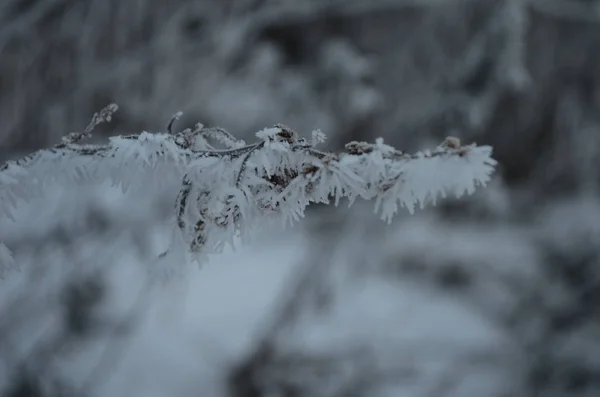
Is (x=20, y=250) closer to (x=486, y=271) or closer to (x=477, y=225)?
(x=486, y=271)

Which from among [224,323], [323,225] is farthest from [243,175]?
[323,225]

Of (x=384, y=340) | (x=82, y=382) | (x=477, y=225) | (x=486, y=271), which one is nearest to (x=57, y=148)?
(x=82, y=382)

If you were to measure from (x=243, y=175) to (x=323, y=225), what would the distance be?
3108 mm

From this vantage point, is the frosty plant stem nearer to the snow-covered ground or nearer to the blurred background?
the blurred background

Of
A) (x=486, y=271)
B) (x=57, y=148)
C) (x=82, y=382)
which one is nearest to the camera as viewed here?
(x=57, y=148)

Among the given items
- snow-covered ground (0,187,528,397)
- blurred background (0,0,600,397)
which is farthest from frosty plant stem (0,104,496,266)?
snow-covered ground (0,187,528,397)

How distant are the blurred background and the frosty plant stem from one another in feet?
4.20

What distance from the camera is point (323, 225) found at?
3812 mm

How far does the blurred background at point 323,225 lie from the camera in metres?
2.71

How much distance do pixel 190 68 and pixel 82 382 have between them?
1.89m

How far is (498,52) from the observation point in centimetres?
322

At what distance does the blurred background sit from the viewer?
2707mm

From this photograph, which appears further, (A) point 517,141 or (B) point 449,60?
(A) point 517,141

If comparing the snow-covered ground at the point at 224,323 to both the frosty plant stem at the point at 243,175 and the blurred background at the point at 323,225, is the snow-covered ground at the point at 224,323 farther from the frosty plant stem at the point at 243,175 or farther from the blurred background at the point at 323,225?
the frosty plant stem at the point at 243,175
